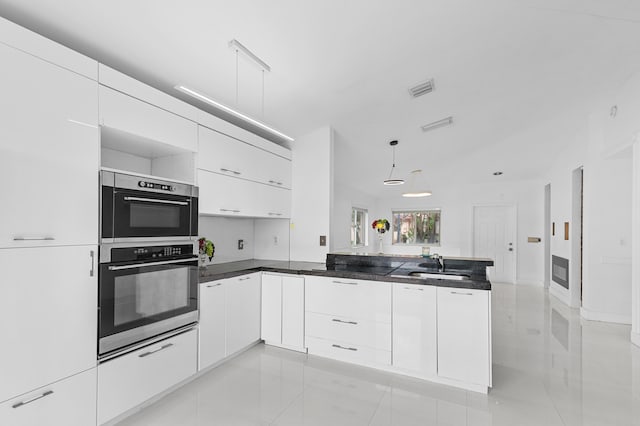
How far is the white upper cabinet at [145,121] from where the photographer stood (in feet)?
6.63

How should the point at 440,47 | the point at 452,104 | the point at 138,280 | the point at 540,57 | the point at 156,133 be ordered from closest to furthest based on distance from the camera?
the point at 138,280, the point at 156,133, the point at 440,47, the point at 540,57, the point at 452,104

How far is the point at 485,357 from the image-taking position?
238 centimetres

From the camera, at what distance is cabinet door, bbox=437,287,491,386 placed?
7.80 ft

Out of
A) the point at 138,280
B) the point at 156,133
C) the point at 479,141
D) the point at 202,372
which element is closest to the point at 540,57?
the point at 479,141

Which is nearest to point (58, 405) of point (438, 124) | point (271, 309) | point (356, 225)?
point (271, 309)

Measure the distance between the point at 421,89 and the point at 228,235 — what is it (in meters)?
2.82

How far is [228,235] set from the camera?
378 centimetres

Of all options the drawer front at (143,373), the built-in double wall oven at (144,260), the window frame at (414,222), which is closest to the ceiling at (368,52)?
the built-in double wall oven at (144,260)

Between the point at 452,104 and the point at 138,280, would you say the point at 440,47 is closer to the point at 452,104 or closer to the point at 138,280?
the point at 452,104

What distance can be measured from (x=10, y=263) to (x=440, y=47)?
326cm

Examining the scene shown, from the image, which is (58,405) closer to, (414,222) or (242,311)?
(242,311)

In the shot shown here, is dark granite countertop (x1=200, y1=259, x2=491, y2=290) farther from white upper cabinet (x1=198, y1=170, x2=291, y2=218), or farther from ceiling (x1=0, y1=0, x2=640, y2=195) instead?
ceiling (x1=0, y1=0, x2=640, y2=195)

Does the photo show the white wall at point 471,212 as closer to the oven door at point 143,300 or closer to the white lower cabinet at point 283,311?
the white lower cabinet at point 283,311

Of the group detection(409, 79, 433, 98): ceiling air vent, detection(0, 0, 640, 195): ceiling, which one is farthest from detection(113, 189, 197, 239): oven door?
detection(409, 79, 433, 98): ceiling air vent
